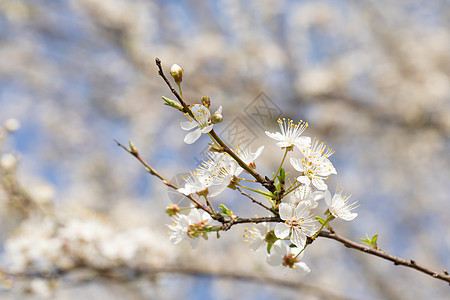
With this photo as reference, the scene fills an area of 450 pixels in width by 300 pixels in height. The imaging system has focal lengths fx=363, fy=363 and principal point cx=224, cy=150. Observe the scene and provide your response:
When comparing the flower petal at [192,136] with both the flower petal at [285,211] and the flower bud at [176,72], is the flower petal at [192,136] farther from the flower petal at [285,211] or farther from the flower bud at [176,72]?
the flower petal at [285,211]

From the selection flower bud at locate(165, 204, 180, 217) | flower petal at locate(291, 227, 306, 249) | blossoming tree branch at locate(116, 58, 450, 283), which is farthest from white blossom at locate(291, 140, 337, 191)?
flower bud at locate(165, 204, 180, 217)

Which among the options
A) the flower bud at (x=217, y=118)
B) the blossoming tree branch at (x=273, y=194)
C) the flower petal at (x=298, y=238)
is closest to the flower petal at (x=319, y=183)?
the blossoming tree branch at (x=273, y=194)

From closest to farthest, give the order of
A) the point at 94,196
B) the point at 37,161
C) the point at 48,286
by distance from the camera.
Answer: the point at 48,286 → the point at 94,196 → the point at 37,161

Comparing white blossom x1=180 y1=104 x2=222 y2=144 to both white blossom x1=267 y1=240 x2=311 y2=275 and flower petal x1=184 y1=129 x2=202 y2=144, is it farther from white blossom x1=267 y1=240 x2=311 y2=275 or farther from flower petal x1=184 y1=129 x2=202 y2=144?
white blossom x1=267 y1=240 x2=311 y2=275

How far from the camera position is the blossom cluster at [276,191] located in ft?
2.82

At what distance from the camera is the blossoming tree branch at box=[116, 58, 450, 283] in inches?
33.8

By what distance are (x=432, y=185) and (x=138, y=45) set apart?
4850mm

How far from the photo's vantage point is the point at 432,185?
18.6 feet

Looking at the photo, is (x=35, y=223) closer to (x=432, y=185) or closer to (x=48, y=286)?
(x=48, y=286)

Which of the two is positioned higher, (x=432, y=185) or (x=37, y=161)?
(x=432, y=185)

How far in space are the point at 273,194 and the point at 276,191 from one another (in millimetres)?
10

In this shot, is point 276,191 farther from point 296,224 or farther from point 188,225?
point 188,225

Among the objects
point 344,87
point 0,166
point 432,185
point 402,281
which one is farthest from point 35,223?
point 432,185

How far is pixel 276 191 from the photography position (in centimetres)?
86
